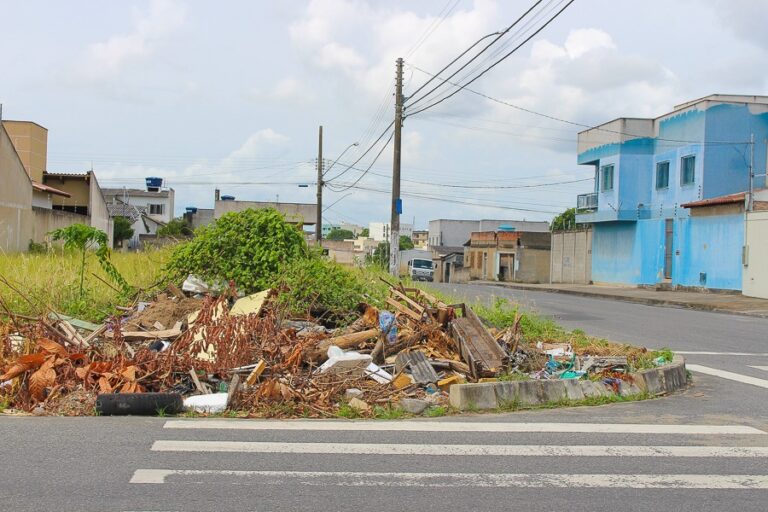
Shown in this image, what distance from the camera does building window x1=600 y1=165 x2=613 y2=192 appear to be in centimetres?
4403

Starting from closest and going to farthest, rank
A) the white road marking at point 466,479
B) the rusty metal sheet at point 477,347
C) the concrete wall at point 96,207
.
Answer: the white road marking at point 466,479 < the rusty metal sheet at point 477,347 < the concrete wall at point 96,207

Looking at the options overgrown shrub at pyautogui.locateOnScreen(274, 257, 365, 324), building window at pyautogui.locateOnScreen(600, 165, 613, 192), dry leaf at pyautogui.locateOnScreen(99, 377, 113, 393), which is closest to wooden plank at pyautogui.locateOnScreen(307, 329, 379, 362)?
overgrown shrub at pyautogui.locateOnScreen(274, 257, 365, 324)

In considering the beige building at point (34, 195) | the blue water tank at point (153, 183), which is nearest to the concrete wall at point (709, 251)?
the beige building at point (34, 195)

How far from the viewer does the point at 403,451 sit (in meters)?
6.71

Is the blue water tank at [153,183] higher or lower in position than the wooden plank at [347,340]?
higher

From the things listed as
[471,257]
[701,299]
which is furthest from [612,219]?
[471,257]

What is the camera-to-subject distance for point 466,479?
5.91 meters

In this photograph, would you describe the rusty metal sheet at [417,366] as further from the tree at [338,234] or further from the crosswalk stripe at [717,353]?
the tree at [338,234]

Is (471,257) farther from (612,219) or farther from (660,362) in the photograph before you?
(660,362)

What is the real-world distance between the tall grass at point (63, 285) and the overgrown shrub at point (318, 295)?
2890 millimetres

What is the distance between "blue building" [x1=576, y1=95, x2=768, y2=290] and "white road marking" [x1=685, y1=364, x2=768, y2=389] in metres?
22.4

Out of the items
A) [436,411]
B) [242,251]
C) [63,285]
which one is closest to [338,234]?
[242,251]

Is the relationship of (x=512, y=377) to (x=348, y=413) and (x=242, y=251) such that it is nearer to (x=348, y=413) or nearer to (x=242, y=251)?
(x=348, y=413)

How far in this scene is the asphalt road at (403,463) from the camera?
210 inches
